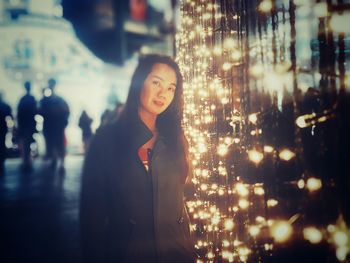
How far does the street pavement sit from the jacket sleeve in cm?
171

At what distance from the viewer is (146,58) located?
8.11 ft

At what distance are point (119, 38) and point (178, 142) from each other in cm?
577

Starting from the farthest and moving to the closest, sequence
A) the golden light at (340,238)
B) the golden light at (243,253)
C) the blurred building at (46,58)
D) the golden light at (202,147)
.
Answer: the blurred building at (46,58), the golden light at (202,147), the golden light at (243,253), the golden light at (340,238)

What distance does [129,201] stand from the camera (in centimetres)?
220

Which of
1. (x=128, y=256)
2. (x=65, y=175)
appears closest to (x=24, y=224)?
(x=128, y=256)

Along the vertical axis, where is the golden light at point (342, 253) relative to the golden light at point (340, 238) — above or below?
below

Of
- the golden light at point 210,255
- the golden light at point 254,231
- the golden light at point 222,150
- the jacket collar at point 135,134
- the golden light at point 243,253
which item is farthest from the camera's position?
the golden light at point 210,255

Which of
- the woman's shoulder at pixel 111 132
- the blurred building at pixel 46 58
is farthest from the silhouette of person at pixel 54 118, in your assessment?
the woman's shoulder at pixel 111 132

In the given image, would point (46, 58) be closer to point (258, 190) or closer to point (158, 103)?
point (158, 103)

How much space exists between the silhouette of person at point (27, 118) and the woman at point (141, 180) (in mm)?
7181

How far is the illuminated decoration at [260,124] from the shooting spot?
1.97 m

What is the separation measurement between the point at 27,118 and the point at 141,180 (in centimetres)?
764

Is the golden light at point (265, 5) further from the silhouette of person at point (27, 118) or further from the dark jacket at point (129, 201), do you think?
the silhouette of person at point (27, 118)

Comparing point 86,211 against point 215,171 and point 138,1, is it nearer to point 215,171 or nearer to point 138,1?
point 215,171
